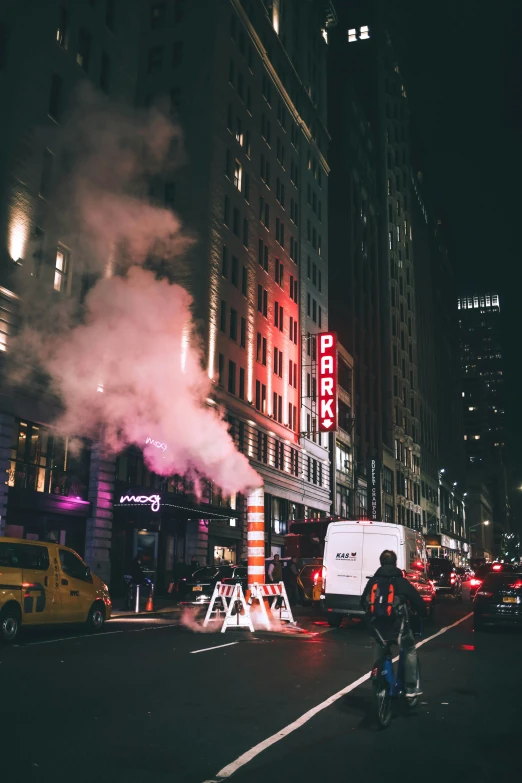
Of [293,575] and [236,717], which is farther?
[293,575]

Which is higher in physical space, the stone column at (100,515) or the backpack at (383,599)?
the stone column at (100,515)

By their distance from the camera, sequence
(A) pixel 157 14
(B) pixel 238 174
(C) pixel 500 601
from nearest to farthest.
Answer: (C) pixel 500 601, (A) pixel 157 14, (B) pixel 238 174

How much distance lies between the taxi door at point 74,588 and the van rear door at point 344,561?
6.08 meters

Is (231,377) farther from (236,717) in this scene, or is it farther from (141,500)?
(236,717)

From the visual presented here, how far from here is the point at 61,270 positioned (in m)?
26.8

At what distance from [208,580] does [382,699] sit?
62.5 ft

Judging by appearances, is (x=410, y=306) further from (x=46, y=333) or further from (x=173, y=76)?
(x=46, y=333)

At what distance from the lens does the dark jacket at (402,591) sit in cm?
781

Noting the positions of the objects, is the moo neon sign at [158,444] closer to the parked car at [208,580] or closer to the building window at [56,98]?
the parked car at [208,580]

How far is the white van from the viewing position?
59.8 ft

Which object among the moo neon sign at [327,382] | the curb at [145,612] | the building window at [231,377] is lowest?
A: the curb at [145,612]

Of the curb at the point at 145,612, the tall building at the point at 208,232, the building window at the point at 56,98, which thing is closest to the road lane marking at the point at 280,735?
the curb at the point at 145,612

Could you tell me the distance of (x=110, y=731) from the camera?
270 inches

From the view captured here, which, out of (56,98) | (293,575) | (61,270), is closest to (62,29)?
(56,98)
